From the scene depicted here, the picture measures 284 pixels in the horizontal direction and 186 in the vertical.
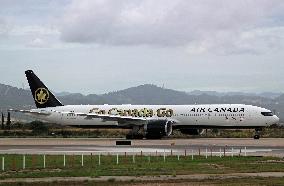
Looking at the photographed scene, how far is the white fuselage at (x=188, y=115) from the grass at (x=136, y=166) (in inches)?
1493

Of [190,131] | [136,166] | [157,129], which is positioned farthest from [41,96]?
[136,166]

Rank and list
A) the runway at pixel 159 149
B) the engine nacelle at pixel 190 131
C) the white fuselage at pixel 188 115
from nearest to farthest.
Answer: the runway at pixel 159 149, the white fuselage at pixel 188 115, the engine nacelle at pixel 190 131

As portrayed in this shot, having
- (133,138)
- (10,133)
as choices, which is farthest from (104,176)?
(10,133)

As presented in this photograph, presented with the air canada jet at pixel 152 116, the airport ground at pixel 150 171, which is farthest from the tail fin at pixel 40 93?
the airport ground at pixel 150 171

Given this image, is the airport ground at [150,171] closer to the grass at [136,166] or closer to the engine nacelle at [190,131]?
A: the grass at [136,166]

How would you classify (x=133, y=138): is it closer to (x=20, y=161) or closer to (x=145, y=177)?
(x=20, y=161)

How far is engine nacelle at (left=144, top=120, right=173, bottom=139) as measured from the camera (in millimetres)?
81938

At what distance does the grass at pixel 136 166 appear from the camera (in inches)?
1363

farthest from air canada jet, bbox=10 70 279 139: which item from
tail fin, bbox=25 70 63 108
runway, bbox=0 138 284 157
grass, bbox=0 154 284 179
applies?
grass, bbox=0 154 284 179

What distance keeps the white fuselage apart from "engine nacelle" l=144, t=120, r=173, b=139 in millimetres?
4483

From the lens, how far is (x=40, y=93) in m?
95.4

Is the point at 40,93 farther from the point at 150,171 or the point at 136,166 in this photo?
the point at 150,171

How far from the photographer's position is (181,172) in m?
34.8

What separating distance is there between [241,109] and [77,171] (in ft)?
168
